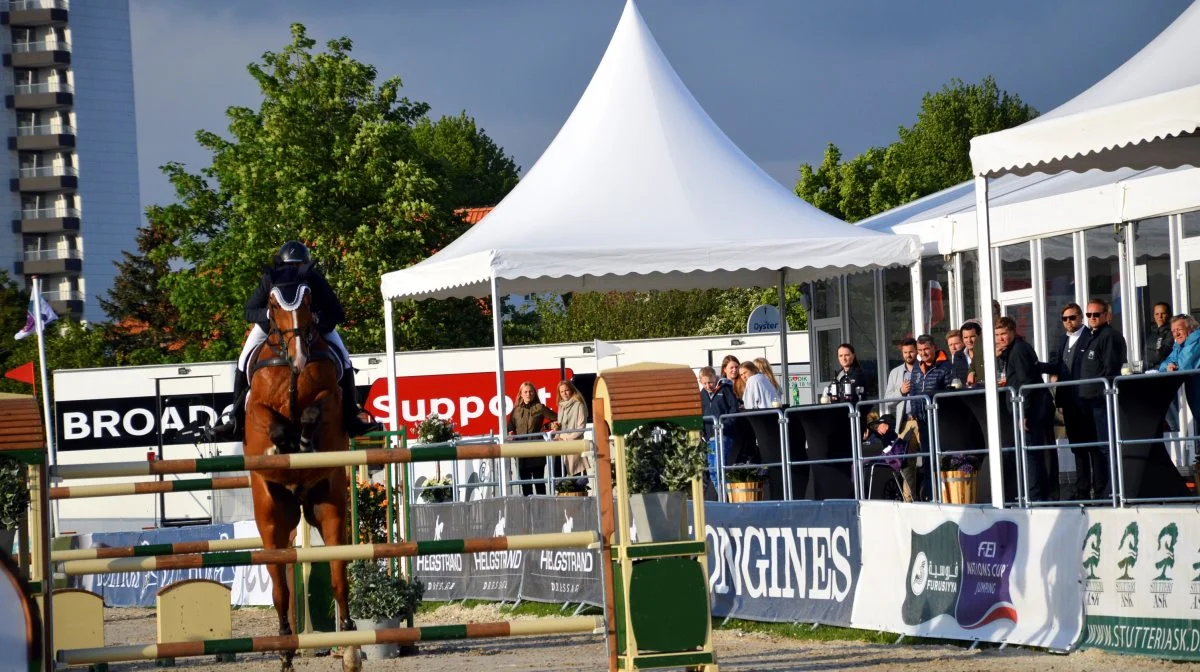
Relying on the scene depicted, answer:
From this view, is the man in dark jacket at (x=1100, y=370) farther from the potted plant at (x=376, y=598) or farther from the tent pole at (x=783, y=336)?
the tent pole at (x=783, y=336)

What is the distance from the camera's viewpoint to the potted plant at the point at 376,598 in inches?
496

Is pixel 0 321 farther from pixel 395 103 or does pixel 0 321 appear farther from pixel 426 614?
pixel 426 614

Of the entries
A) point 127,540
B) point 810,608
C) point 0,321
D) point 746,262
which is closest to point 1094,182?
point 746,262

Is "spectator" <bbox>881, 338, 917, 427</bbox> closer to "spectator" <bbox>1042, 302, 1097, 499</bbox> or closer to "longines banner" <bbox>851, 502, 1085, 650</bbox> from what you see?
"spectator" <bbox>1042, 302, 1097, 499</bbox>

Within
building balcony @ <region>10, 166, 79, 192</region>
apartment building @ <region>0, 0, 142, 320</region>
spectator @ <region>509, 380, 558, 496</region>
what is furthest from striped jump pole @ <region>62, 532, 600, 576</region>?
building balcony @ <region>10, 166, 79, 192</region>

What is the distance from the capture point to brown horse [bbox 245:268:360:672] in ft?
33.1

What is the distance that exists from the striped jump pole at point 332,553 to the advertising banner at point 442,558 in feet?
32.3

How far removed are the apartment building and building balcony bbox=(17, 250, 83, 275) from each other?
7 centimetres

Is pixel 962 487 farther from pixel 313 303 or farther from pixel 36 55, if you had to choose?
pixel 36 55

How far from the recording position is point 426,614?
17203 millimetres

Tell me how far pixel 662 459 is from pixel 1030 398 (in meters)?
5.77

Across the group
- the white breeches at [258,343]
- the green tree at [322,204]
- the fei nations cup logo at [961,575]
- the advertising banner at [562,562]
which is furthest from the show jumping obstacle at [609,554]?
the green tree at [322,204]

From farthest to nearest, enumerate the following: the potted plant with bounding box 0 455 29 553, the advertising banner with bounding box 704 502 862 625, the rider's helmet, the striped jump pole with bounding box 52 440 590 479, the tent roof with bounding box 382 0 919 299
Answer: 1. the tent roof with bounding box 382 0 919 299
2. the advertising banner with bounding box 704 502 862 625
3. the rider's helmet
4. the striped jump pole with bounding box 52 440 590 479
5. the potted plant with bounding box 0 455 29 553

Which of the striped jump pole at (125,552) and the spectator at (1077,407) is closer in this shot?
the striped jump pole at (125,552)
